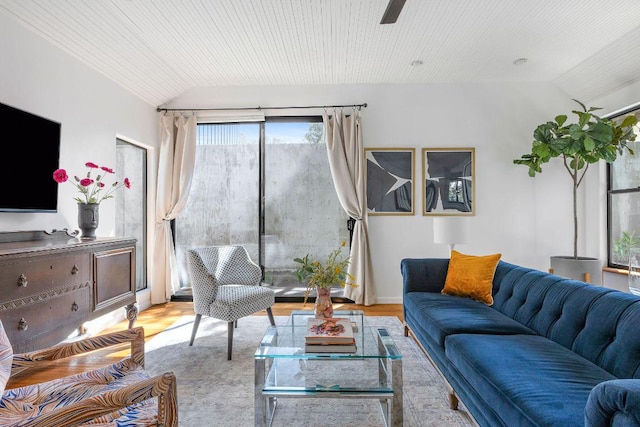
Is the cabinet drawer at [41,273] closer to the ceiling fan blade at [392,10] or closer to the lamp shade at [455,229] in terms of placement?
the ceiling fan blade at [392,10]

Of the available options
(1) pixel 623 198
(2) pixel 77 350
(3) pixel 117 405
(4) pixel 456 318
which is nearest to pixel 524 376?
(4) pixel 456 318

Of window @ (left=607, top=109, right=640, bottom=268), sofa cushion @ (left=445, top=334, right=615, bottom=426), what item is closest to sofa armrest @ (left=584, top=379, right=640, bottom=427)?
sofa cushion @ (left=445, top=334, right=615, bottom=426)

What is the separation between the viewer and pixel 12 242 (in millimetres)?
2387

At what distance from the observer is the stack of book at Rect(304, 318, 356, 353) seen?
1928 mm

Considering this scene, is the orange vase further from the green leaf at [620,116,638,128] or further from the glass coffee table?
the green leaf at [620,116,638,128]

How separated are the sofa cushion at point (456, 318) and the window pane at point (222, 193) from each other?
2.56 m

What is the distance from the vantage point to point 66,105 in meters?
2.99

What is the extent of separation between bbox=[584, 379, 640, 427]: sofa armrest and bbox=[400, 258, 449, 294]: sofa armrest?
2.13 metres

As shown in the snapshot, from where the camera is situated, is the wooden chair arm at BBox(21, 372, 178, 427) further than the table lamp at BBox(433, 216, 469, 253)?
No

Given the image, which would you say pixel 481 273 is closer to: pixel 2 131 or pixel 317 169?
pixel 317 169

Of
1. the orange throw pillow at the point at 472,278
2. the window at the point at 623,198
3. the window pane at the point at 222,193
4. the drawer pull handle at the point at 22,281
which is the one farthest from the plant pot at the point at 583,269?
the drawer pull handle at the point at 22,281

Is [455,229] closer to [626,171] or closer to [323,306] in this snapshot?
[323,306]

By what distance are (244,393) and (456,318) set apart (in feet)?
4.83

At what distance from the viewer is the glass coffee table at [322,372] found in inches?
68.0
